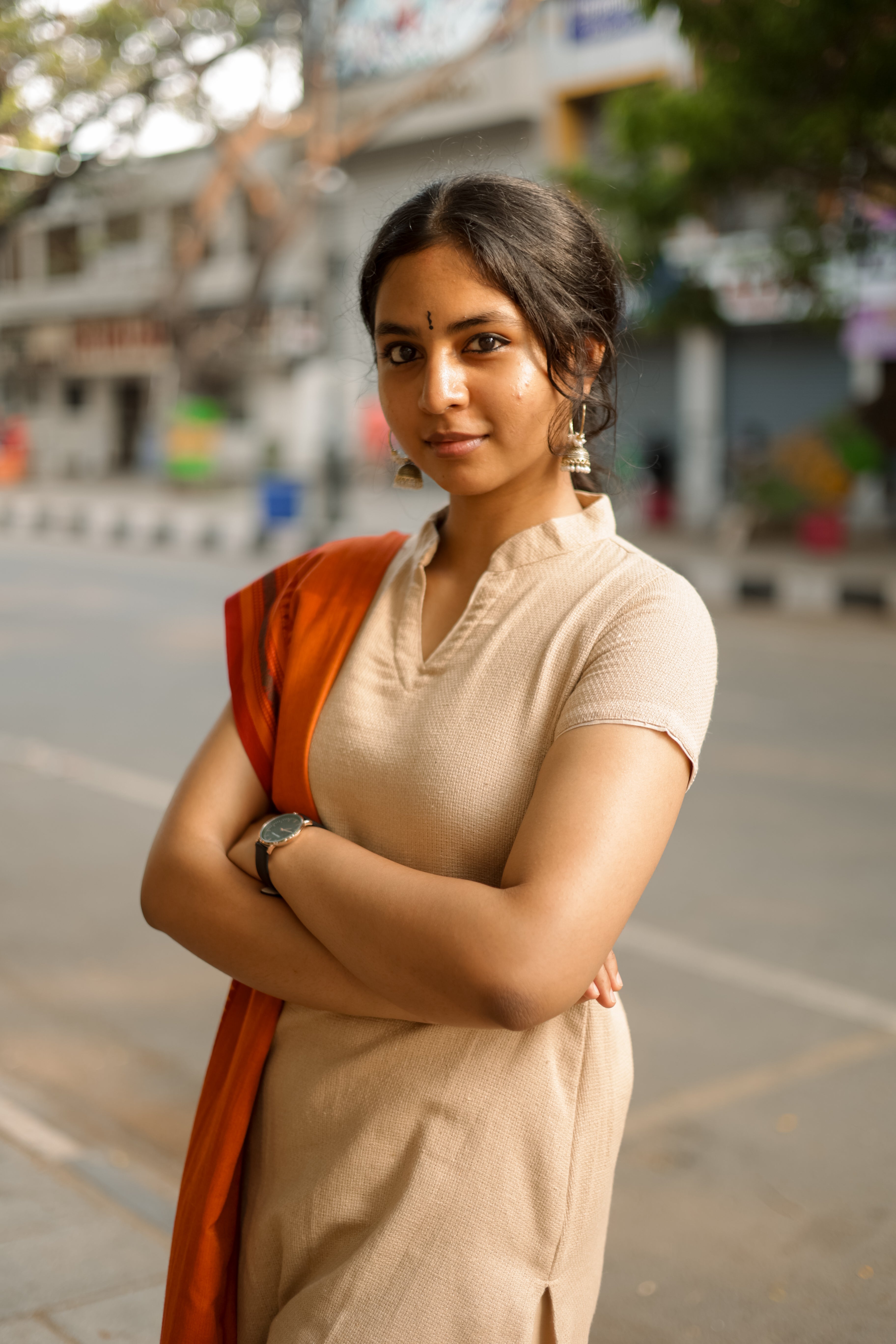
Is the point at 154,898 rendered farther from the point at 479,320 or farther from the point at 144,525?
the point at 144,525

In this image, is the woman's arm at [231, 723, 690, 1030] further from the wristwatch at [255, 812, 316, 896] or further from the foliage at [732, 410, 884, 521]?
the foliage at [732, 410, 884, 521]

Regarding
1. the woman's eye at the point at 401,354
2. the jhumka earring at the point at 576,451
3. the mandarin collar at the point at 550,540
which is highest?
the woman's eye at the point at 401,354

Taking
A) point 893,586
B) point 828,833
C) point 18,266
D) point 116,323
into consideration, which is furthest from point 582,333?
point 18,266

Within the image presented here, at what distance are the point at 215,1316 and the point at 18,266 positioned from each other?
40012mm

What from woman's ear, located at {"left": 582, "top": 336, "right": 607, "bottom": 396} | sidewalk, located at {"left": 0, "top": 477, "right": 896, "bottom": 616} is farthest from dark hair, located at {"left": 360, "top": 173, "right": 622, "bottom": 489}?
sidewalk, located at {"left": 0, "top": 477, "right": 896, "bottom": 616}

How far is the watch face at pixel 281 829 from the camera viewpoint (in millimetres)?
1339

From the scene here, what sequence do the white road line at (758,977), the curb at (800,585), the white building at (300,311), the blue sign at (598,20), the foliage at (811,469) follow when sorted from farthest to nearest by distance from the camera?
the blue sign at (598,20)
the white building at (300,311)
the foliage at (811,469)
the curb at (800,585)
the white road line at (758,977)

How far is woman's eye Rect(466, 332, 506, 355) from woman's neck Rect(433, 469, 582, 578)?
14 centimetres

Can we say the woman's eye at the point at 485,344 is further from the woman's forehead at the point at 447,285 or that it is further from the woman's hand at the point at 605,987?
the woman's hand at the point at 605,987

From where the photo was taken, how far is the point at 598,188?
14125mm

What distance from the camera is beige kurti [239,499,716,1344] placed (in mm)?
1282

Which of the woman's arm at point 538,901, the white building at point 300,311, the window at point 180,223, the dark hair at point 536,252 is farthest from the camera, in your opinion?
the window at point 180,223

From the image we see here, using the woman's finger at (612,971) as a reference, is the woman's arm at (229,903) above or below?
above

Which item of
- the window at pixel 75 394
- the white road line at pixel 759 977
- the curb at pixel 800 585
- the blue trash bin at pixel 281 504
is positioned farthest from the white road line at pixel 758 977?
the window at pixel 75 394
